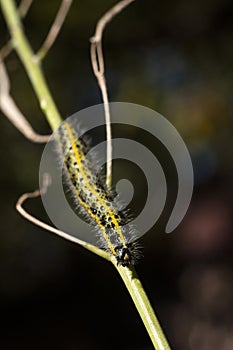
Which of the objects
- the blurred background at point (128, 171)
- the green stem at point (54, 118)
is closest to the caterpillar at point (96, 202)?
the green stem at point (54, 118)

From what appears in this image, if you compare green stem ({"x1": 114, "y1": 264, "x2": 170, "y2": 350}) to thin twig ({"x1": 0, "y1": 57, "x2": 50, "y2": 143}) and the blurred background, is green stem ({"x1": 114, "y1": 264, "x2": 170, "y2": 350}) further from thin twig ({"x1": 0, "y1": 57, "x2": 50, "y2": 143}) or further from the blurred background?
the blurred background

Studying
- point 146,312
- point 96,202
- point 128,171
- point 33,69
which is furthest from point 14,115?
point 128,171

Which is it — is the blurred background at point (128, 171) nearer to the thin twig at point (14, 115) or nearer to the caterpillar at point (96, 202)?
the thin twig at point (14, 115)

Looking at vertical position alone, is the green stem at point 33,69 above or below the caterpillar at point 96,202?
above

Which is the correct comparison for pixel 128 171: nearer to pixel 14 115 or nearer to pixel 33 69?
pixel 14 115

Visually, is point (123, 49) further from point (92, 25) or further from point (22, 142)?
point (22, 142)

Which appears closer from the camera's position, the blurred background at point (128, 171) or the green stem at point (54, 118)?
the green stem at point (54, 118)
